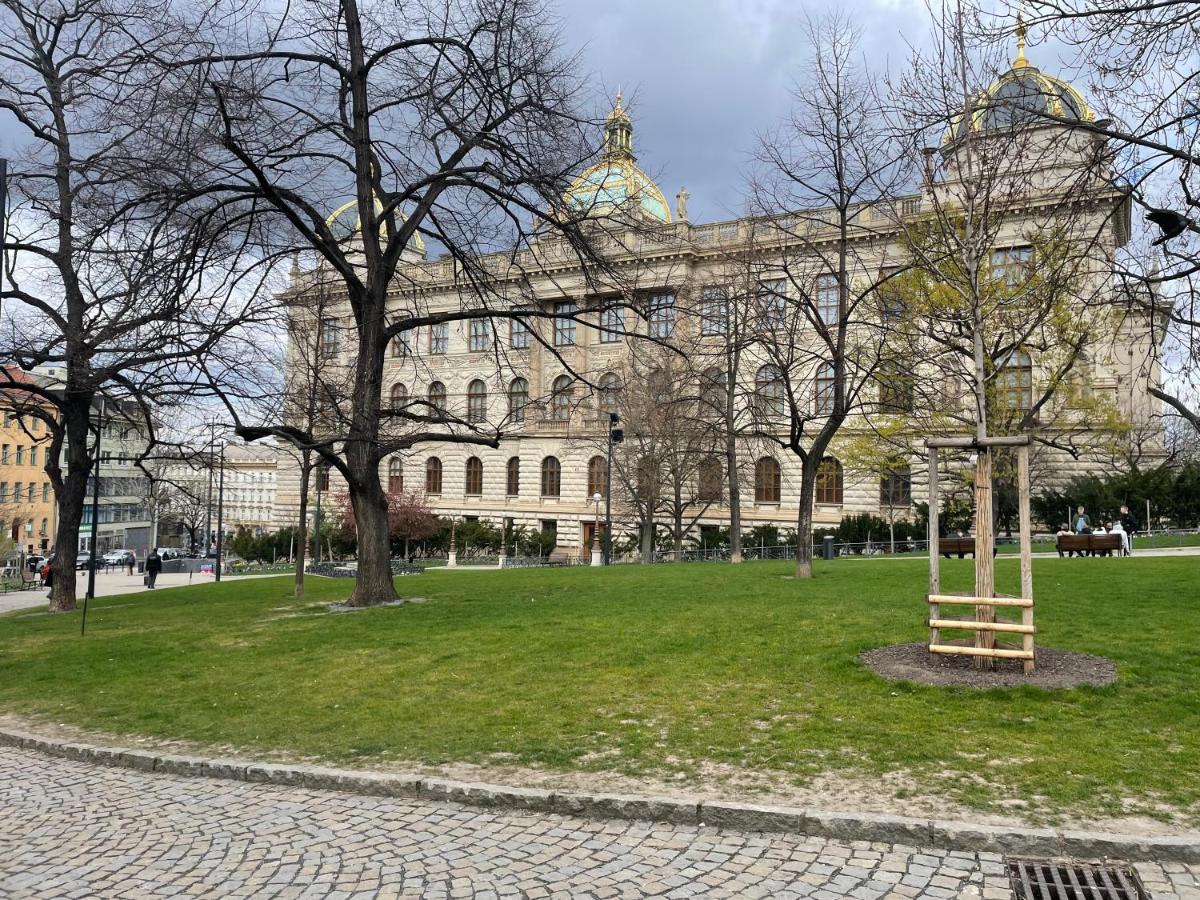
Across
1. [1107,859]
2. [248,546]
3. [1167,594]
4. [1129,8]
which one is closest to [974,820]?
[1107,859]

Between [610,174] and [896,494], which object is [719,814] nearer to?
[610,174]

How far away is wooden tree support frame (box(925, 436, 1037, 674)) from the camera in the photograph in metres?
8.28

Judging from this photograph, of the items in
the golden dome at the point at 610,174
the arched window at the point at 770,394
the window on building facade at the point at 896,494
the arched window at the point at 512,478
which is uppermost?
the golden dome at the point at 610,174

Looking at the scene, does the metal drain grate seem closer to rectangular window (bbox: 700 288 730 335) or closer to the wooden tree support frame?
the wooden tree support frame

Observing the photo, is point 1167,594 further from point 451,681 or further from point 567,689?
point 451,681

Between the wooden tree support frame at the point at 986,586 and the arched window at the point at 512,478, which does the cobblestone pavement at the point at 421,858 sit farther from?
the arched window at the point at 512,478

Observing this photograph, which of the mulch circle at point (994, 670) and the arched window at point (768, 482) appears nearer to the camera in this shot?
the mulch circle at point (994, 670)

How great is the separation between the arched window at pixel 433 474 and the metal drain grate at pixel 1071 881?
63256 mm

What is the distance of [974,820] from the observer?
16.5 ft

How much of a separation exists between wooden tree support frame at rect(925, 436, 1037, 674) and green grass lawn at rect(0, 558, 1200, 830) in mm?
718

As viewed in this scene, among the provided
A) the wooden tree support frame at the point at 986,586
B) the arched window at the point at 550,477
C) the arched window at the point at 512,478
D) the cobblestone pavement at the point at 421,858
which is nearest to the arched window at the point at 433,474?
the arched window at the point at 512,478

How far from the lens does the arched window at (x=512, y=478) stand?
62.3m

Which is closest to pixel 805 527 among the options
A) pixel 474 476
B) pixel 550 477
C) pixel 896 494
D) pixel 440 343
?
pixel 896 494

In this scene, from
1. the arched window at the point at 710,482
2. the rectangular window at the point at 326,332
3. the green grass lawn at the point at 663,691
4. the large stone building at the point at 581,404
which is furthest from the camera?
the arched window at the point at 710,482
